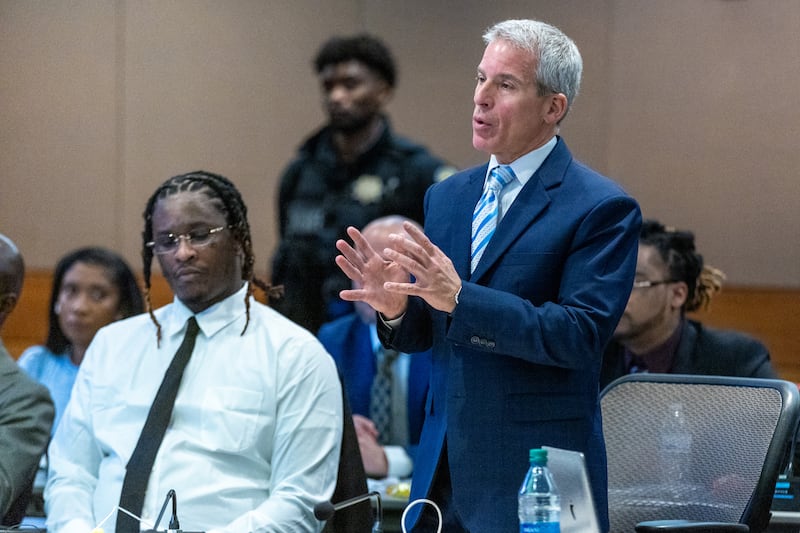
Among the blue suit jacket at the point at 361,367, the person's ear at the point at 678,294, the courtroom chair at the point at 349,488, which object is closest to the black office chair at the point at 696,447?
the courtroom chair at the point at 349,488

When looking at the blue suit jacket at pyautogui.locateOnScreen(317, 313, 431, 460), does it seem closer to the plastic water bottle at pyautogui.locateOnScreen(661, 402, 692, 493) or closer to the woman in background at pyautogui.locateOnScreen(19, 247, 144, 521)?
the woman in background at pyautogui.locateOnScreen(19, 247, 144, 521)

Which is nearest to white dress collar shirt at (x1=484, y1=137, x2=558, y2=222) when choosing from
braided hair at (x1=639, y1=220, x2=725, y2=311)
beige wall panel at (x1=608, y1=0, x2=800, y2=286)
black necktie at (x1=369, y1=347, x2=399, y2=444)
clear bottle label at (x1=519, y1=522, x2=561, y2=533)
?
clear bottle label at (x1=519, y1=522, x2=561, y2=533)

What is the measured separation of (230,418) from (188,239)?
0.48 metres

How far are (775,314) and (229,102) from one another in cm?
330

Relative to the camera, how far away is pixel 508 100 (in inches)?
91.0

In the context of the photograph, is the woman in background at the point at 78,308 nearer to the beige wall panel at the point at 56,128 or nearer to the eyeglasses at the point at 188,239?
the eyeglasses at the point at 188,239

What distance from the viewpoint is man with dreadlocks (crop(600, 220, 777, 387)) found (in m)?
3.80

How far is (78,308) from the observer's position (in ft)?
14.7

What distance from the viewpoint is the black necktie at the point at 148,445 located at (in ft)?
9.23

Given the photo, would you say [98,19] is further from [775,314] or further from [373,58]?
[775,314]

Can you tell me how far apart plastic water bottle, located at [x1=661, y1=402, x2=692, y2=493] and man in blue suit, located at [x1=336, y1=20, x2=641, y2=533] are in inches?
20.8

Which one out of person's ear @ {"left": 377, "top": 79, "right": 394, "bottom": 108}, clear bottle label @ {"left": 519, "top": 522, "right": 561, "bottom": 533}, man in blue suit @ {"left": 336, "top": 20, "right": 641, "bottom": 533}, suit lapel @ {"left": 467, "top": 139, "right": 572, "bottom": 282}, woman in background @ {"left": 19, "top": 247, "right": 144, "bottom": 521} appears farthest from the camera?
person's ear @ {"left": 377, "top": 79, "right": 394, "bottom": 108}

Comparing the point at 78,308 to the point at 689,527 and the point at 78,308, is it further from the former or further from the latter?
the point at 689,527

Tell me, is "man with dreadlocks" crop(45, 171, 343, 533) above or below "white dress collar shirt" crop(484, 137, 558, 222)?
below
